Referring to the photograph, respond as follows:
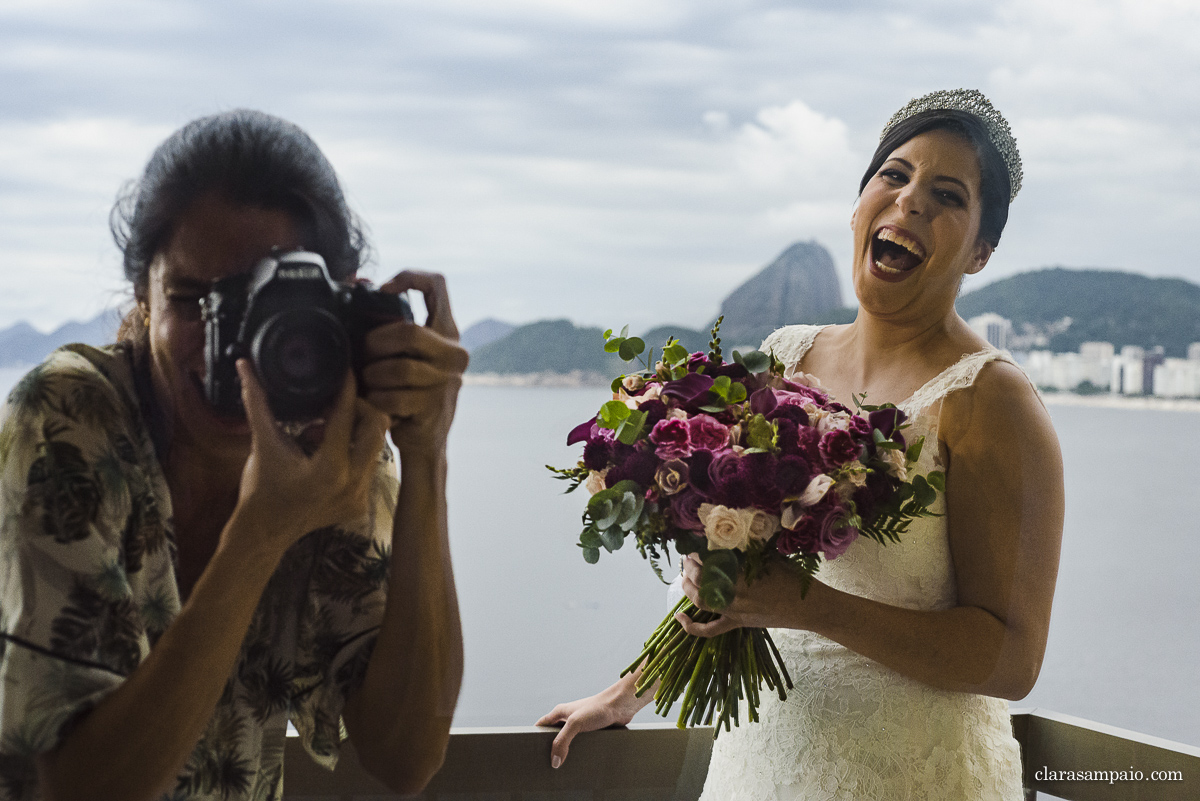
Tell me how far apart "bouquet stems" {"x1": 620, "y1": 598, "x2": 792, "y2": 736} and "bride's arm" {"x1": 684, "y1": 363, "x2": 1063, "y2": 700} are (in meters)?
0.05

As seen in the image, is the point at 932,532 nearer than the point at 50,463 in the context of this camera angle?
No

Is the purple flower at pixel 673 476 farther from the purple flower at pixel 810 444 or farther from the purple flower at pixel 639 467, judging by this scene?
the purple flower at pixel 810 444

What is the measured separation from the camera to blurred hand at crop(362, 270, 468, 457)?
2.34 ft

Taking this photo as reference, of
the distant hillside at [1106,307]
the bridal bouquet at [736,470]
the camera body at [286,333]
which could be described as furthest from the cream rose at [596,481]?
the distant hillside at [1106,307]

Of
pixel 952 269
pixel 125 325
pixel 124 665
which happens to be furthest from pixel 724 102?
pixel 124 665

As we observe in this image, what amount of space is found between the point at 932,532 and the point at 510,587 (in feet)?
1.76

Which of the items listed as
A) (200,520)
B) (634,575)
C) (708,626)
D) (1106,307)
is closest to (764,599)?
(708,626)

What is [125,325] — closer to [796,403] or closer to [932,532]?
[796,403]

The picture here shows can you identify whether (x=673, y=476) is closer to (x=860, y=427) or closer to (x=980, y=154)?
(x=860, y=427)

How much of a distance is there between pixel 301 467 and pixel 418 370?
12 centimetres

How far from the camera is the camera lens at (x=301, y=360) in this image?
0.65 meters

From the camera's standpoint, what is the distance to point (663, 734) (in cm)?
127

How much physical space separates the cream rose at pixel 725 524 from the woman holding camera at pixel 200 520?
33 cm

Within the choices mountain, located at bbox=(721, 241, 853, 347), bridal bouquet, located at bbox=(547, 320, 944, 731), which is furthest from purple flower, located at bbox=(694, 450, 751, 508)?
Answer: mountain, located at bbox=(721, 241, 853, 347)
